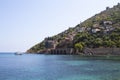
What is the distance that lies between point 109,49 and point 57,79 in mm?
107397

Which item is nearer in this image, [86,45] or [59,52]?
[86,45]

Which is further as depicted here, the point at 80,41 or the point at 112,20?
the point at 112,20

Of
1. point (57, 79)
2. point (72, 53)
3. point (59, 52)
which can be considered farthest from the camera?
point (59, 52)

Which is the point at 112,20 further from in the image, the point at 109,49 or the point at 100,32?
the point at 109,49

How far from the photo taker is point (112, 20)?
643 feet

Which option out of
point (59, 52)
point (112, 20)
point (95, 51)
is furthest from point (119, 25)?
point (59, 52)

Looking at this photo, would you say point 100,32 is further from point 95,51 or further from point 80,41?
point 95,51

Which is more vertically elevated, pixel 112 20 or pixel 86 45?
pixel 112 20

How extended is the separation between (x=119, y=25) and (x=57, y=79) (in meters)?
141

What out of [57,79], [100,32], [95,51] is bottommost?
[57,79]

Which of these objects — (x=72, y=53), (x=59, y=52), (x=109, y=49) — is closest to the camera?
(x=109, y=49)

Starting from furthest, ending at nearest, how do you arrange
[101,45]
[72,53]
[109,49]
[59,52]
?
[59,52] < [72,53] < [101,45] < [109,49]

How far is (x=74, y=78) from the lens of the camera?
145ft

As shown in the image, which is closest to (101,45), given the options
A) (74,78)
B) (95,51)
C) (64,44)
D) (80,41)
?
(95,51)
